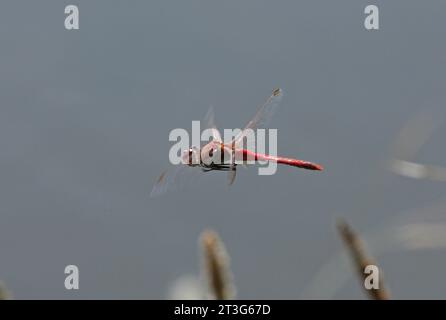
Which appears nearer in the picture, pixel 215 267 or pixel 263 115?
pixel 215 267

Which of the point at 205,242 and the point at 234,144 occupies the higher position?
the point at 234,144

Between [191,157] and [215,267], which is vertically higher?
[191,157]

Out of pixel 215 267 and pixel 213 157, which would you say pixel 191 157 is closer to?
pixel 213 157

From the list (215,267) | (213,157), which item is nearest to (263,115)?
(213,157)

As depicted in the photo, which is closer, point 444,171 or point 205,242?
point 205,242
